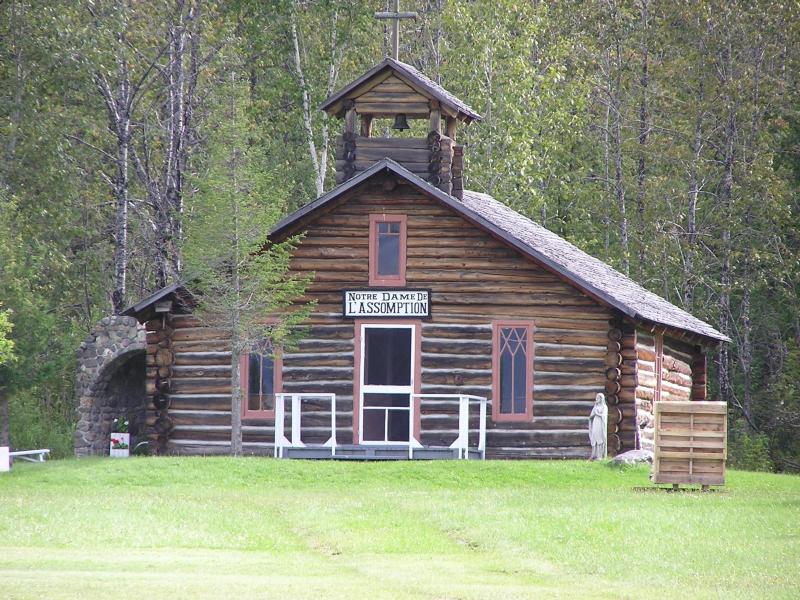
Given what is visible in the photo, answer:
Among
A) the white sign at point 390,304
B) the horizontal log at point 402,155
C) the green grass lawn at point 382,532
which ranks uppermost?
the horizontal log at point 402,155

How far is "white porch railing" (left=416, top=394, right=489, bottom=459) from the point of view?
3269 cm

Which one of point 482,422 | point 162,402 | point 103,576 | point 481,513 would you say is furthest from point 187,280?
point 103,576

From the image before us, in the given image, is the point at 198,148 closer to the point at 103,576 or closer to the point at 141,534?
the point at 141,534

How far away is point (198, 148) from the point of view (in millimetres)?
52875

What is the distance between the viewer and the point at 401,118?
36.3m

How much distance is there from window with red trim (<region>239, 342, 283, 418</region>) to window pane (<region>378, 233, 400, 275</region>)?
2982 mm

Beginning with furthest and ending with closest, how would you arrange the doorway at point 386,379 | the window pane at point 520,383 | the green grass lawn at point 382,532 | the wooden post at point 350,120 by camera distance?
the wooden post at point 350,120 < the doorway at point 386,379 < the window pane at point 520,383 < the green grass lawn at point 382,532

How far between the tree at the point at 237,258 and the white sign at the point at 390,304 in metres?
1.09

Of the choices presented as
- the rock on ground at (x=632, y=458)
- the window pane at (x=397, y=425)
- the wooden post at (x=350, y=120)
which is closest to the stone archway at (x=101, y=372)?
the wooden post at (x=350, y=120)

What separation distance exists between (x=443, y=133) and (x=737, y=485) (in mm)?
10625

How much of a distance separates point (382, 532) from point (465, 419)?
11.8 meters

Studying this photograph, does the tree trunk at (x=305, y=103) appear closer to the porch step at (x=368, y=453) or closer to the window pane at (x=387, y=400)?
the window pane at (x=387, y=400)

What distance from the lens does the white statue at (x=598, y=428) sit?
105ft

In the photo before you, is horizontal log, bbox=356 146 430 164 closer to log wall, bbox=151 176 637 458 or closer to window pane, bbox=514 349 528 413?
log wall, bbox=151 176 637 458
